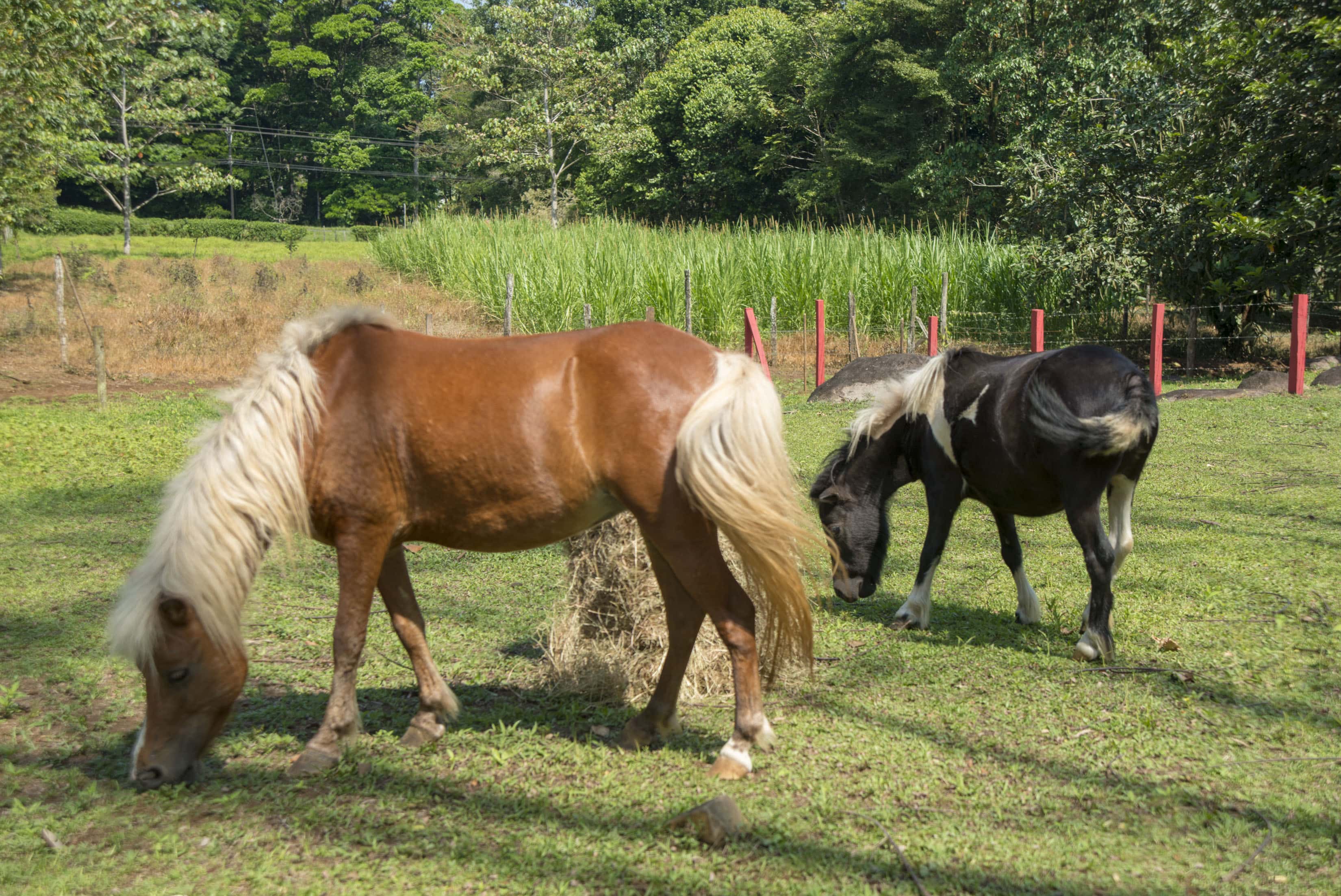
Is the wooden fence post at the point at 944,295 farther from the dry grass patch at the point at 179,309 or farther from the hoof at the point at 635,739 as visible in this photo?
the hoof at the point at 635,739

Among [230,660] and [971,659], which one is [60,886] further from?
[971,659]

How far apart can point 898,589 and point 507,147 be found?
3308 cm

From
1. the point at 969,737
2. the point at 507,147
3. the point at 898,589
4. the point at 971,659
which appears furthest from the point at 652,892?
the point at 507,147

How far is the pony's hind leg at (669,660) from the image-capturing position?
3963 mm

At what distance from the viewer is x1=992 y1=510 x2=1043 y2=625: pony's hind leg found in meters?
5.53

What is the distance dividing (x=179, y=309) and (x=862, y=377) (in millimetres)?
13318

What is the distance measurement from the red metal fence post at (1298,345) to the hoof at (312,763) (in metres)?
14.8

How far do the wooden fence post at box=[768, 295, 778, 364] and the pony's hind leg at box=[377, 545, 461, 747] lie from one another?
47.2 feet

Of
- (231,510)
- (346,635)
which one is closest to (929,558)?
(346,635)

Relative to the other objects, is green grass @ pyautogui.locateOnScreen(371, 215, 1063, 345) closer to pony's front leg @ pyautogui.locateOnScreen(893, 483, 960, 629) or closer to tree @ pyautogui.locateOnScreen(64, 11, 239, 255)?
tree @ pyautogui.locateOnScreen(64, 11, 239, 255)

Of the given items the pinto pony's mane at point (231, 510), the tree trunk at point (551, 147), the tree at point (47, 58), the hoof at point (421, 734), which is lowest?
the hoof at point (421, 734)

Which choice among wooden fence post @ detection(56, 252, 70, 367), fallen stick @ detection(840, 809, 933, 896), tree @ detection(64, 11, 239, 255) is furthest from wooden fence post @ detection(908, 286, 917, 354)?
tree @ detection(64, 11, 239, 255)

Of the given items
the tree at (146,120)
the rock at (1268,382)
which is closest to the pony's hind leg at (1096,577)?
the rock at (1268,382)

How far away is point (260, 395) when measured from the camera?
12.4 feet
